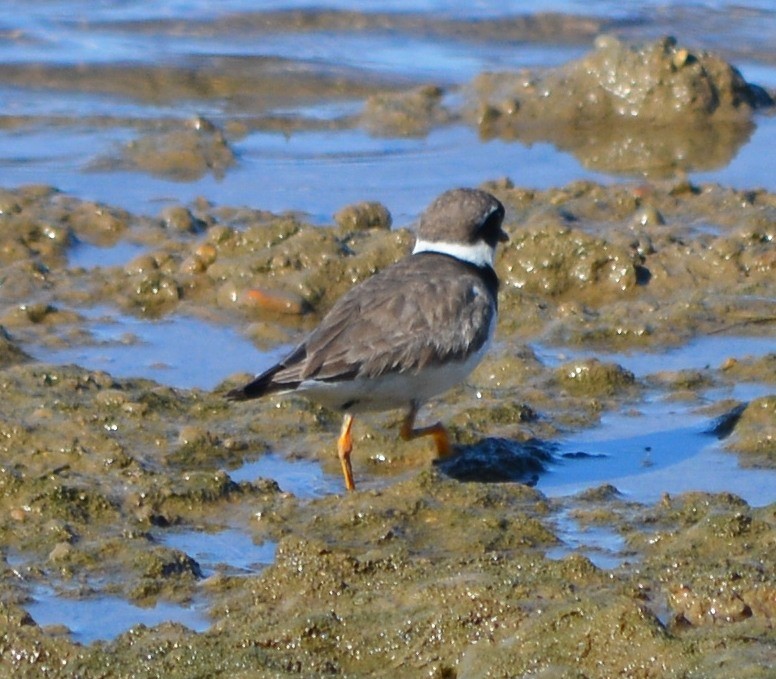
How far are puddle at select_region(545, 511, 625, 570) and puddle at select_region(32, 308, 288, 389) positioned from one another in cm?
187

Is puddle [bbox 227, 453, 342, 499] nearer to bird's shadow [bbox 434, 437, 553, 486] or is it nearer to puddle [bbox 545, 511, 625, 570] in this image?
bird's shadow [bbox 434, 437, 553, 486]

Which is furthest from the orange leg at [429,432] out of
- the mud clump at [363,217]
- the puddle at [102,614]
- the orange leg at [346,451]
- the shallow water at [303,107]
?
the shallow water at [303,107]

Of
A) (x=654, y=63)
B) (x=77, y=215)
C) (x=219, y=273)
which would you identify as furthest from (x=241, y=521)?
(x=654, y=63)

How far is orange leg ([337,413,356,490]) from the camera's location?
198 inches

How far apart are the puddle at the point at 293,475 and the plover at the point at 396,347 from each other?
104 mm

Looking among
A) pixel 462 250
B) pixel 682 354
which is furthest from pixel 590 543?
pixel 682 354

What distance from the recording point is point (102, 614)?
4062mm

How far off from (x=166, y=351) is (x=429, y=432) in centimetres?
159

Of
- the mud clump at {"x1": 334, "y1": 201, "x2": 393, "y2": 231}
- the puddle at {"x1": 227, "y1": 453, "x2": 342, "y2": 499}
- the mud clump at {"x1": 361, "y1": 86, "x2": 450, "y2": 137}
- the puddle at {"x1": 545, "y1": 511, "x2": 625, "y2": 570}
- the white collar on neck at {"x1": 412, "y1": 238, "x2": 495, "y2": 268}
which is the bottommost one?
the mud clump at {"x1": 361, "y1": 86, "x2": 450, "y2": 137}

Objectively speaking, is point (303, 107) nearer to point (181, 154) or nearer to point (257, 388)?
point (181, 154)

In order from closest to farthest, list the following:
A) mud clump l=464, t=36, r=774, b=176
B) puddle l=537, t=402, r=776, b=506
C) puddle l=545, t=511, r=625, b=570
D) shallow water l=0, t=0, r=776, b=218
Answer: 1. puddle l=545, t=511, r=625, b=570
2. puddle l=537, t=402, r=776, b=506
3. shallow water l=0, t=0, r=776, b=218
4. mud clump l=464, t=36, r=774, b=176

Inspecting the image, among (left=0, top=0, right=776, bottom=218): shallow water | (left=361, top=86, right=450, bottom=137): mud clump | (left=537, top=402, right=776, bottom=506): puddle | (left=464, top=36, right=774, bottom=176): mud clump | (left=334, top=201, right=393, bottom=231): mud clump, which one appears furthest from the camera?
(left=361, top=86, right=450, bottom=137): mud clump

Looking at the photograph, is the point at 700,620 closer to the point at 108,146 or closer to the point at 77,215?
the point at 77,215

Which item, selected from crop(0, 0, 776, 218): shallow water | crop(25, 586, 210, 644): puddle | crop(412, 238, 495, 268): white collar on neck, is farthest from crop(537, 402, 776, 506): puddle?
crop(0, 0, 776, 218): shallow water
